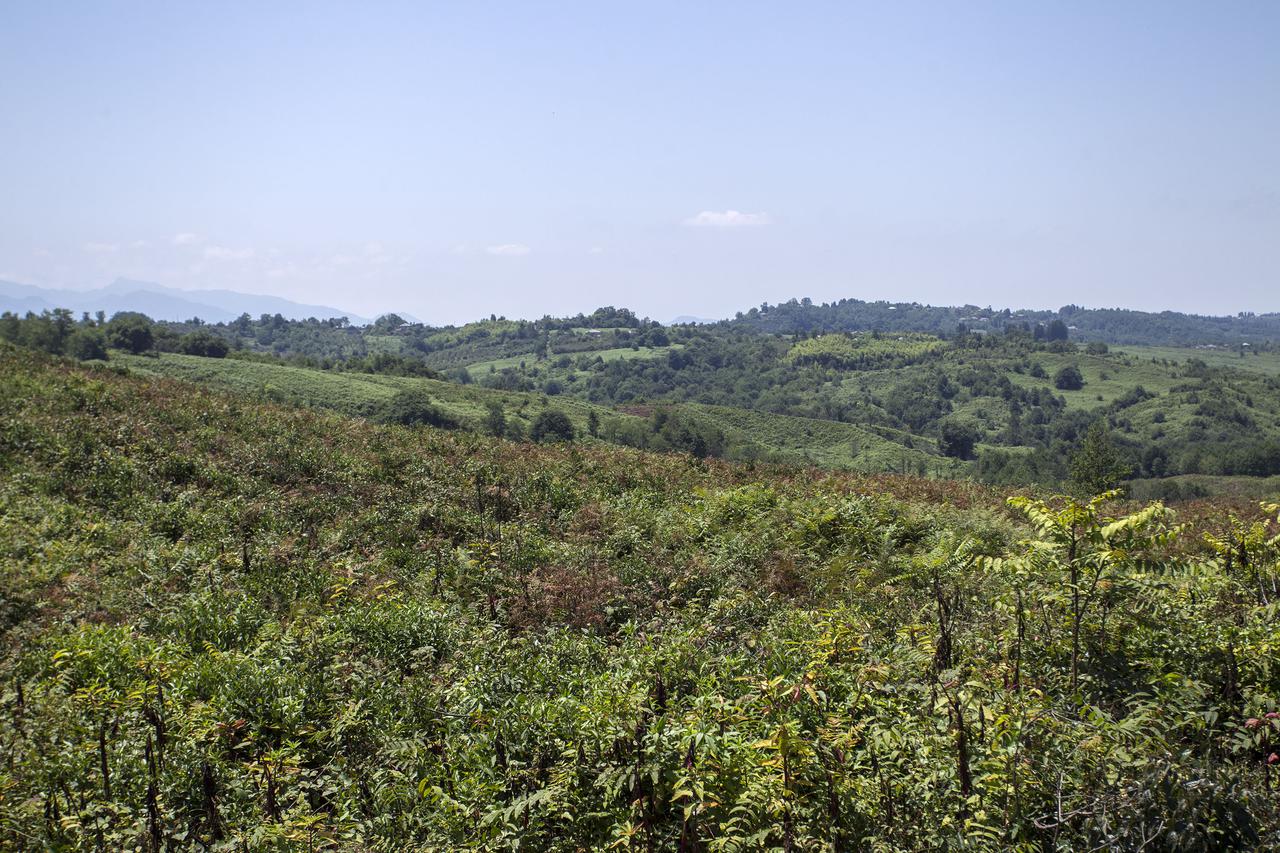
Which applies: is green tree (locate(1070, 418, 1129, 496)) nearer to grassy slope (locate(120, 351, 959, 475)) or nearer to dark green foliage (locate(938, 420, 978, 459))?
grassy slope (locate(120, 351, 959, 475))

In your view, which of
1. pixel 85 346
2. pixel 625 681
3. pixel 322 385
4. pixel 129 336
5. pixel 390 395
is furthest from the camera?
pixel 129 336

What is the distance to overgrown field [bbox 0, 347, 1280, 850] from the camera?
12.5ft

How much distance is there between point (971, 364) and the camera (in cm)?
17600

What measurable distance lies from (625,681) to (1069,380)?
181521 mm

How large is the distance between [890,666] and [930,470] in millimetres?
91757

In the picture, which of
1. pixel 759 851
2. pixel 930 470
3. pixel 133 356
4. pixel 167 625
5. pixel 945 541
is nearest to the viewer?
pixel 759 851

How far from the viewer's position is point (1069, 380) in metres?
158

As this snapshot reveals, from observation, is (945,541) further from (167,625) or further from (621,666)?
(167,625)

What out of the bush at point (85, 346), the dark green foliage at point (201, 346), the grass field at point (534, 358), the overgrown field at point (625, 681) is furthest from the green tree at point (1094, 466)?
the grass field at point (534, 358)

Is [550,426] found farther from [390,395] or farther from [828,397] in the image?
[828,397]

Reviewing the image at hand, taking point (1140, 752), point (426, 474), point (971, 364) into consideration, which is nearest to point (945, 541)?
point (1140, 752)

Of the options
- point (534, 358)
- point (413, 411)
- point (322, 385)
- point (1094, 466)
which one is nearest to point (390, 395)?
point (322, 385)

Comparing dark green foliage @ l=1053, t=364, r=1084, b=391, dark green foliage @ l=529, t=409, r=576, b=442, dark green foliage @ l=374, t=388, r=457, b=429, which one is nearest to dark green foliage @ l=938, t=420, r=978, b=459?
dark green foliage @ l=1053, t=364, r=1084, b=391

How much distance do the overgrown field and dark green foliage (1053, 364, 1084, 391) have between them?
6653 inches
